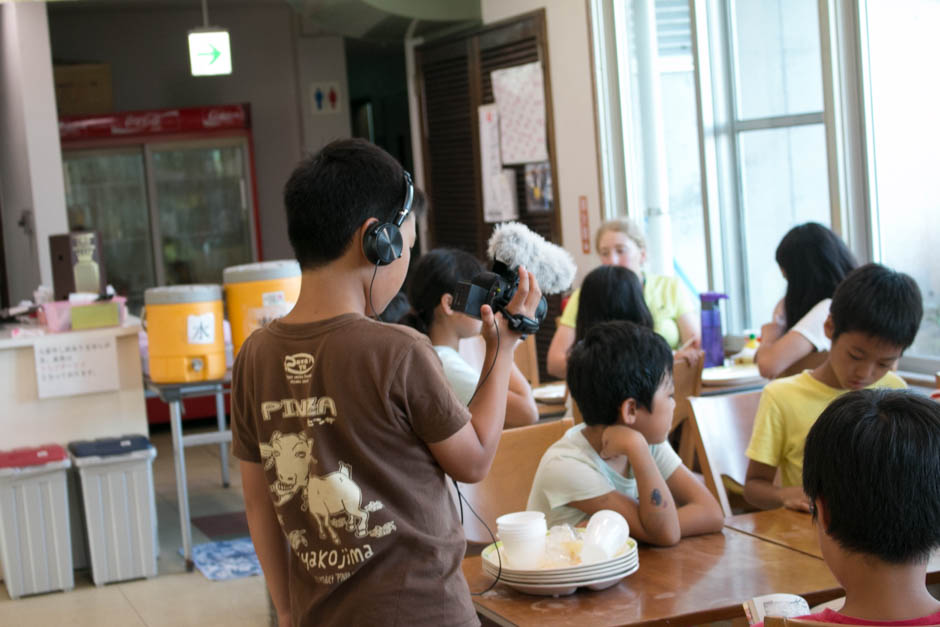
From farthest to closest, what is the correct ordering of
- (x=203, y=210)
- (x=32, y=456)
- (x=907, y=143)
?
(x=203, y=210)
(x=32, y=456)
(x=907, y=143)

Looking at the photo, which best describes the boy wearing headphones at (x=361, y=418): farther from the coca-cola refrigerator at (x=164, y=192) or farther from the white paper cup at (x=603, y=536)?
the coca-cola refrigerator at (x=164, y=192)

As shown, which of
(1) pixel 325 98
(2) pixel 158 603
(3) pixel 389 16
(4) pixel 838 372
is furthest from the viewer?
(1) pixel 325 98

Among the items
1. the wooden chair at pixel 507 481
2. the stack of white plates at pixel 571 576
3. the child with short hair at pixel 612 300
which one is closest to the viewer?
the stack of white plates at pixel 571 576

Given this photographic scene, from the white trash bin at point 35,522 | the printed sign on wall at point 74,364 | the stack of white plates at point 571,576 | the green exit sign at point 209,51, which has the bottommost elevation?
the white trash bin at point 35,522

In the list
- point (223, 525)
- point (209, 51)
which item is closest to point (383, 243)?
point (223, 525)

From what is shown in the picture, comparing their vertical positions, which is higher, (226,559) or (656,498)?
(656,498)

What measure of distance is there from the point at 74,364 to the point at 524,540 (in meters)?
3.10

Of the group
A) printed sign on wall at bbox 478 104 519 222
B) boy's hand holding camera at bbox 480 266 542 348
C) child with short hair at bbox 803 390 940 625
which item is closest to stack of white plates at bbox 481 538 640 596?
boy's hand holding camera at bbox 480 266 542 348

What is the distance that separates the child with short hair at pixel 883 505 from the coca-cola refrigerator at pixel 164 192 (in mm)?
7564

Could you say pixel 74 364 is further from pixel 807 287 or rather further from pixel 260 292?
pixel 807 287

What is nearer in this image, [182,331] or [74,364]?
[182,331]

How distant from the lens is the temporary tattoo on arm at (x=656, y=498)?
7.26 ft

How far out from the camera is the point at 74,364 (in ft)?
15.0

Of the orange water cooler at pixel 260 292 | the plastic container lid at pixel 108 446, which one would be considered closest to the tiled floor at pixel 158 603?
the plastic container lid at pixel 108 446
